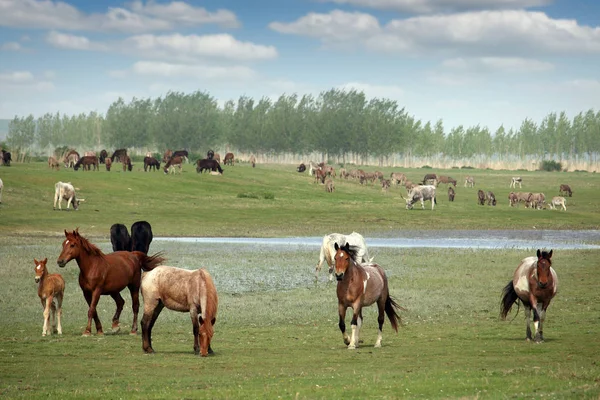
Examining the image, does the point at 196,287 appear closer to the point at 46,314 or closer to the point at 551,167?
the point at 46,314

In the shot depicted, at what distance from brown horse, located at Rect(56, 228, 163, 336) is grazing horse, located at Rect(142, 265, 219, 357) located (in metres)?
2.32

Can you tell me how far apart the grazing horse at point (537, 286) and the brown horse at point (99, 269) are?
24.9 ft

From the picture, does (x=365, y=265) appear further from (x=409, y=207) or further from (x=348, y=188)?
(x=348, y=188)

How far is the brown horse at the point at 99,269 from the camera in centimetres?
1978

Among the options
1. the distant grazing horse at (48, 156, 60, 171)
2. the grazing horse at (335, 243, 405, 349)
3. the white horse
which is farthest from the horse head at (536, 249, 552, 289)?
the distant grazing horse at (48, 156, 60, 171)

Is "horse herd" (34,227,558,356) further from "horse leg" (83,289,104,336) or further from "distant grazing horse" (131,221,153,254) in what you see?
"distant grazing horse" (131,221,153,254)

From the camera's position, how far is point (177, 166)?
87.8 m

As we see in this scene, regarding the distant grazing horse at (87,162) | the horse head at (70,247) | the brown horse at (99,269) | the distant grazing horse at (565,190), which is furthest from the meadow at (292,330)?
the distant grazing horse at (565,190)

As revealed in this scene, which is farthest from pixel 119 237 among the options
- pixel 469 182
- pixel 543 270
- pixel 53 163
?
pixel 469 182

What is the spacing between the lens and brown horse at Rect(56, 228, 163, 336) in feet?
64.9

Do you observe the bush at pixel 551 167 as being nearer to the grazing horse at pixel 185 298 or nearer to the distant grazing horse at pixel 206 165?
the distant grazing horse at pixel 206 165

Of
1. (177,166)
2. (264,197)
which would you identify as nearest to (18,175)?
(264,197)

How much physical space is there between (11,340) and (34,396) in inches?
246

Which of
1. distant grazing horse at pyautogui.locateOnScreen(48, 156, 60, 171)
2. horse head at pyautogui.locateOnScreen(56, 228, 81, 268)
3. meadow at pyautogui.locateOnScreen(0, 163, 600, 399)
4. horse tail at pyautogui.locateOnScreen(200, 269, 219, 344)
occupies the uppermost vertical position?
distant grazing horse at pyautogui.locateOnScreen(48, 156, 60, 171)
